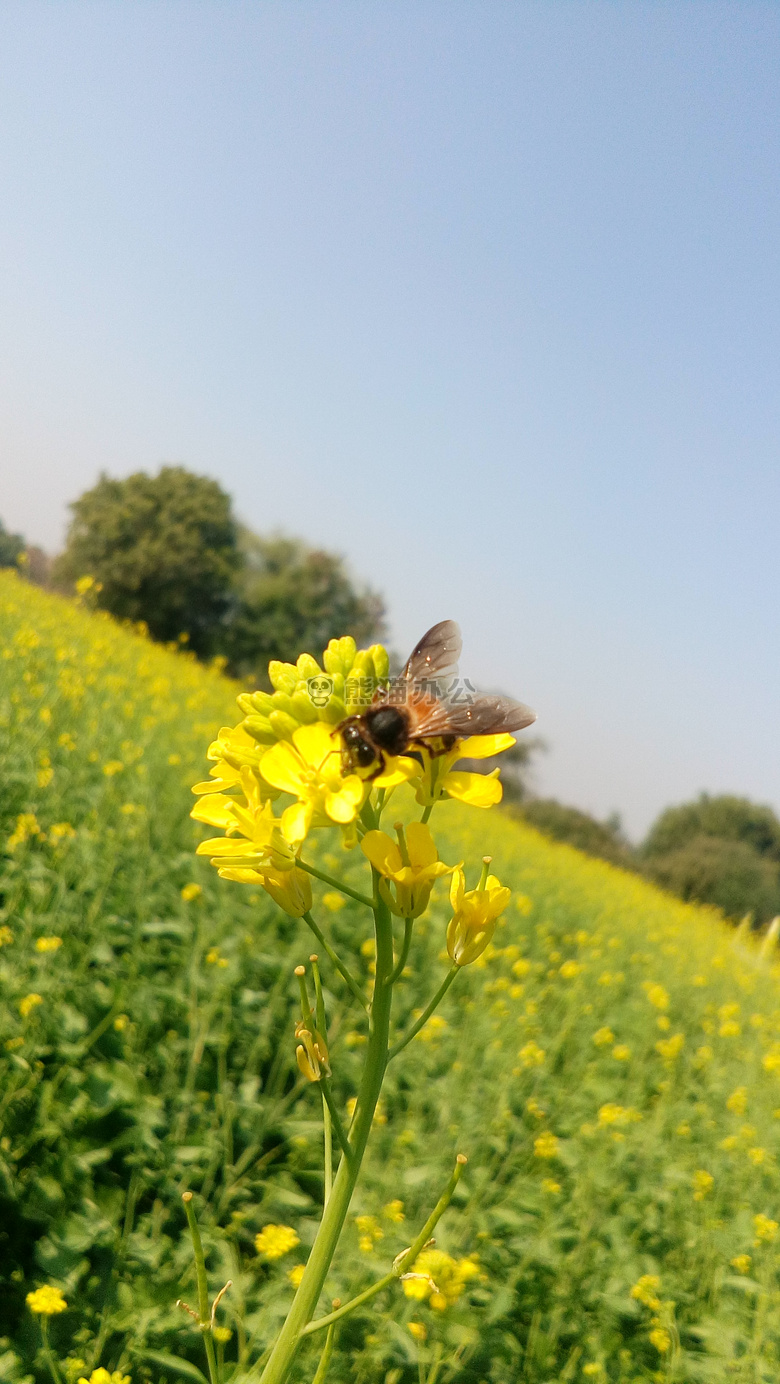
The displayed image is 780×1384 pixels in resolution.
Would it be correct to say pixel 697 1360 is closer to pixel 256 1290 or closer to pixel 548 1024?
pixel 256 1290

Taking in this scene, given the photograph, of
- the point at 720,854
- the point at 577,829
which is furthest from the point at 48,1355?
the point at 577,829

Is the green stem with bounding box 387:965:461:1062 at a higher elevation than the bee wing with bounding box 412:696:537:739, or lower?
lower

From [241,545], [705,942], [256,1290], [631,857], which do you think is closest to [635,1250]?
[256,1290]

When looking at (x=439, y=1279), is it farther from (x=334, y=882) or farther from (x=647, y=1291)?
(x=334, y=882)

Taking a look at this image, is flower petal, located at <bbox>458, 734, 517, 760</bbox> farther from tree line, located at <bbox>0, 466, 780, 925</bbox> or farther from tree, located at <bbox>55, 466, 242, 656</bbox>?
tree, located at <bbox>55, 466, 242, 656</bbox>

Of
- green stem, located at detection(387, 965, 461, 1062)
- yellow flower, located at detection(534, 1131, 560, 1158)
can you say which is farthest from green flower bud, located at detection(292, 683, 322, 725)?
yellow flower, located at detection(534, 1131, 560, 1158)

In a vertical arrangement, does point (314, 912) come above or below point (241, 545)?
below
